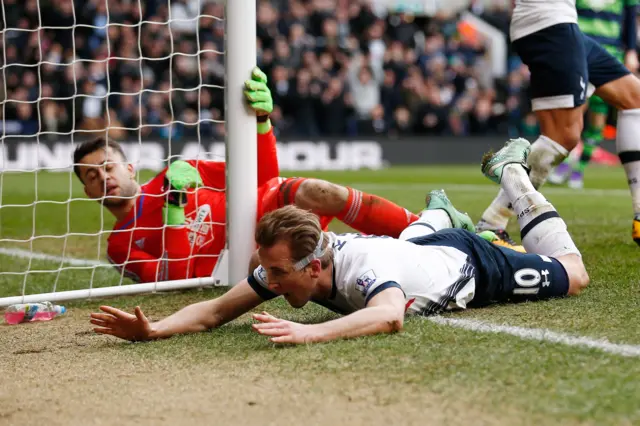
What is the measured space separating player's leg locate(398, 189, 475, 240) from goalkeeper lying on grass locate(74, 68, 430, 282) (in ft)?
0.83

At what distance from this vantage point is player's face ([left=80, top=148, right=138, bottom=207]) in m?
5.12

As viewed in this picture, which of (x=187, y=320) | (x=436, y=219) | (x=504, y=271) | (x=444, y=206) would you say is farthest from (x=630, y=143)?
(x=187, y=320)

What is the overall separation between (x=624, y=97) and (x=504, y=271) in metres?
2.24

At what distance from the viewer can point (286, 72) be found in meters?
17.6

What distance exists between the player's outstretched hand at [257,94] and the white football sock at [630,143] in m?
2.24

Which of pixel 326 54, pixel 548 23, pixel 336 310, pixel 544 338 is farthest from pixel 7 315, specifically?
pixel 326 54

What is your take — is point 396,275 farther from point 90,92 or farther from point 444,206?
point 90,92

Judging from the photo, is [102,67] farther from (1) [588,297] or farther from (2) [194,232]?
(1) [588,297]

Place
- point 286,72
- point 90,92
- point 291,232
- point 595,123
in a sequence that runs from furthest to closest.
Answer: point 286,72
point 90,92
point 595,123
point 291,232

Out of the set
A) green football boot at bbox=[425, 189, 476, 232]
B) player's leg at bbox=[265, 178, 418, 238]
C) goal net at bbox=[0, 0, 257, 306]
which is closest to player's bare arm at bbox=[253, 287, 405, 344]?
green football boot at bbox=[425, 189, 476, 232]

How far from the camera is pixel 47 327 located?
424 cm

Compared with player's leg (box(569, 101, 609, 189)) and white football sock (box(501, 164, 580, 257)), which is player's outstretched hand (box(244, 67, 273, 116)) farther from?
player's leg (box(569, 101, 609, 189))

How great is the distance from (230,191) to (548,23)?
7.02 feet

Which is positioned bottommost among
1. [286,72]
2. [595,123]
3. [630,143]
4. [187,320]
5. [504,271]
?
[187,320]
